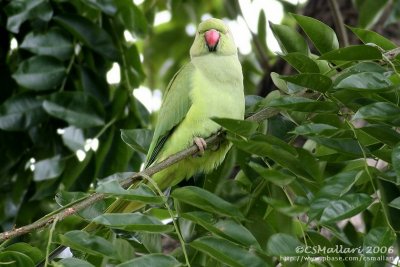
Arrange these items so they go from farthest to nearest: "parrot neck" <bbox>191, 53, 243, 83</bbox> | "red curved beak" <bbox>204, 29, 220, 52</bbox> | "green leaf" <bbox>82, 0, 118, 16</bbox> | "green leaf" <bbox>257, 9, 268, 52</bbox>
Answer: "green leaf" <bbox>257, 9, 268, 52</bbox> < "green leaf" <bbox>82, 0, 118, 16</bbox> < "red curved beak" <bbox>204, 29, 220, 52</bbox> < "parrot neck" <bbox>191, 53, 243, 83</bbox>

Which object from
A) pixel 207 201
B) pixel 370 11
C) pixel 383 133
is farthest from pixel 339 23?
pixel 207 201

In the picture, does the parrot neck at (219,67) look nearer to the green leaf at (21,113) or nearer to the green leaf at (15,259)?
the green leaf at (21,113)

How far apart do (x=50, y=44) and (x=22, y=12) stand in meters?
0.17

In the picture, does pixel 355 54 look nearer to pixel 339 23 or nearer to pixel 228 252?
pixel 228 252

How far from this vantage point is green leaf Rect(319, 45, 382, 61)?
1844 mm

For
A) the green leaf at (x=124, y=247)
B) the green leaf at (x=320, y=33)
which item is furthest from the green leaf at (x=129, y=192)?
the green leaf at (x=320, y=33)

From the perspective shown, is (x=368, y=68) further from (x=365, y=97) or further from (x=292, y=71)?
(x=292, y=71)

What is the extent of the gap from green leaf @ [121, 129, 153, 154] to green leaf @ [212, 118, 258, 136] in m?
0.61

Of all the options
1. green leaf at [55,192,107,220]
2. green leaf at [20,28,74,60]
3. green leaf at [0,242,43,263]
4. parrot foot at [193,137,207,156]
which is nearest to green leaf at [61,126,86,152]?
green leaf at [20,28,74,60]

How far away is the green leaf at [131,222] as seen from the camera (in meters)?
1.67

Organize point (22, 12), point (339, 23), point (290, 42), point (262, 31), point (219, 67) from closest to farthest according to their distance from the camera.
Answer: point (290, 42), point (219, 67), point (22, 12), point (339, 23), point (262, 31)

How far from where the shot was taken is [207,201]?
175 cm

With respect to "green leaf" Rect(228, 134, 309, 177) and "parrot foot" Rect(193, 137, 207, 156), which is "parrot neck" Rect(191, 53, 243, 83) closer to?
"parrot foot" Rect(193, 137, 207, 156)

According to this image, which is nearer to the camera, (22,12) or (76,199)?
(76,199)
